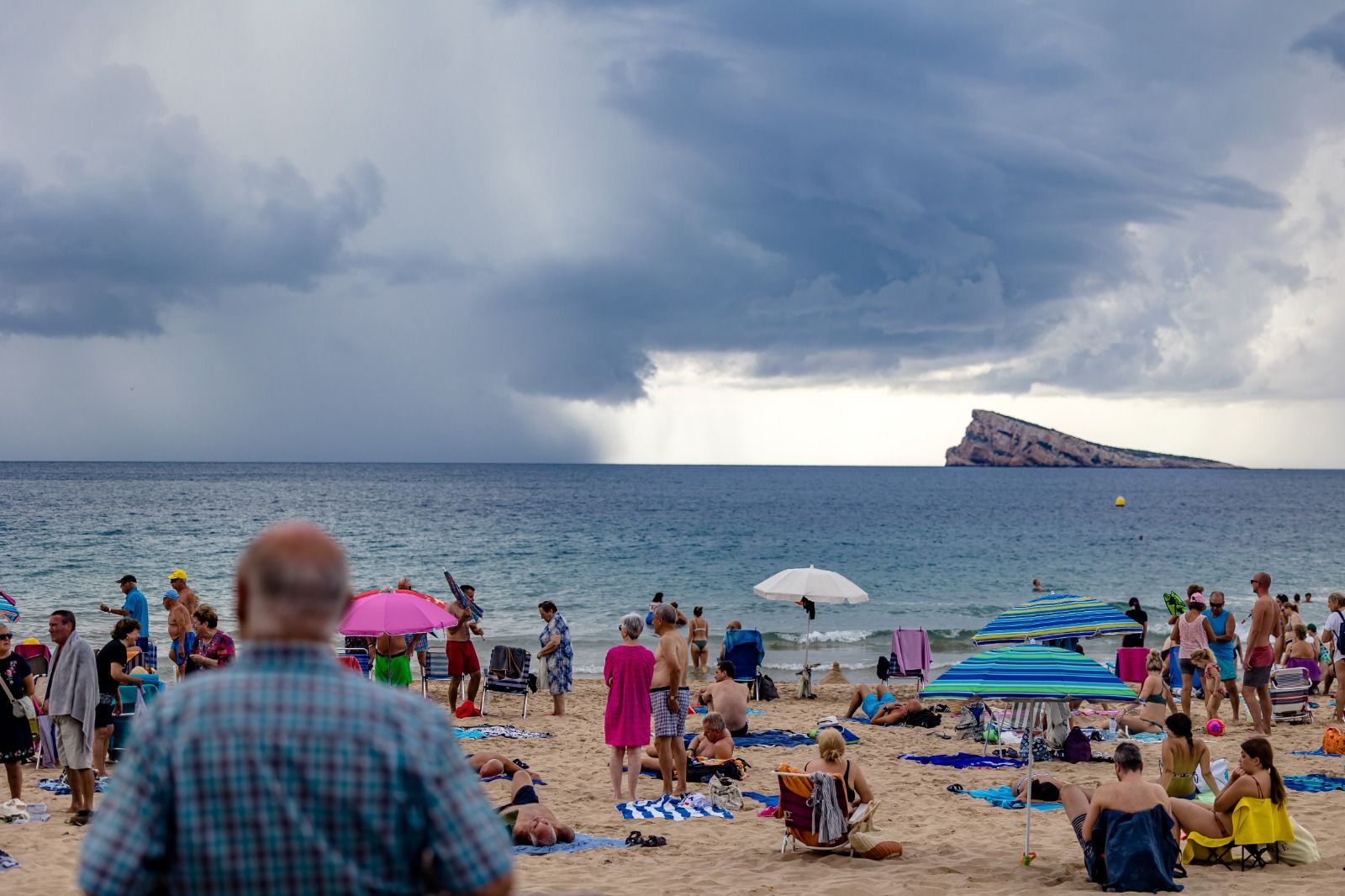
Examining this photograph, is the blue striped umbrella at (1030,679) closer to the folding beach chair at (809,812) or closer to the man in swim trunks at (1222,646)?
the folding beach chair at (809,812)

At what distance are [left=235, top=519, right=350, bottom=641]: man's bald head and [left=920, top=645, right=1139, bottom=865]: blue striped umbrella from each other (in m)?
5.53

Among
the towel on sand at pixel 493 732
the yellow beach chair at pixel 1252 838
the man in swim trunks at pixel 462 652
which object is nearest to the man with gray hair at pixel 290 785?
the yellow beach chair at pixel 1252 838

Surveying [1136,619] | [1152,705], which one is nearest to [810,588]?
[1152,705]

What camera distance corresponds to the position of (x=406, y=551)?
50.5 metres

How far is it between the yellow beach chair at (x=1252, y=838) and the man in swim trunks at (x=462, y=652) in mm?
8517

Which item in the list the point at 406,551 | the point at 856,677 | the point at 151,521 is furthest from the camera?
the point at 151,521

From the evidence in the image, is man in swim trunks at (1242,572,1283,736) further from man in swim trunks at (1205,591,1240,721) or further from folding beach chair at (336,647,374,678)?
folding beach chair at (336,647,374,678)

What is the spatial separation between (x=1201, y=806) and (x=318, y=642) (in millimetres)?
7659

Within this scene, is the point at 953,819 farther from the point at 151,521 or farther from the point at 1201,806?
the point at 151,521

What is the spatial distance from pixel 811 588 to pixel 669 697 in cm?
749

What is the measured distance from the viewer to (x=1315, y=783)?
1041cm

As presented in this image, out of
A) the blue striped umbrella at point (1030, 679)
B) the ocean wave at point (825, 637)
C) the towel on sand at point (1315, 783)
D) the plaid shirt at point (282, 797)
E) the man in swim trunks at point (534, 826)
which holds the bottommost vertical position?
the ocean wave at point (825, 637)

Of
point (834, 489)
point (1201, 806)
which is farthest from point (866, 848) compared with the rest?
point (834, 489)

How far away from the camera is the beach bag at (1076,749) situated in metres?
12.0
